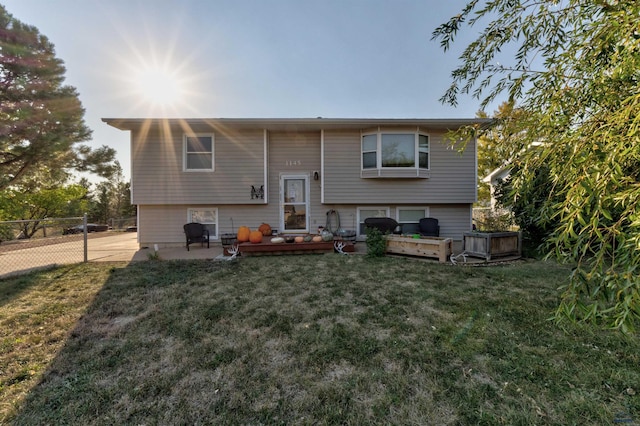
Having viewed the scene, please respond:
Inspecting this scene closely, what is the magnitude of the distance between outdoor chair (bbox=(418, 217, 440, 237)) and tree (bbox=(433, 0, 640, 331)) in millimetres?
6347

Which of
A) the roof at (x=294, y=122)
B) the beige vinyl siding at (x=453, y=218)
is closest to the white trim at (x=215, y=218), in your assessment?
the roof at (x=294, y=122)

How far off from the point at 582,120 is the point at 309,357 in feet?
8.91

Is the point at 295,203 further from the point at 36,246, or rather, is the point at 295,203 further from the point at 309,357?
the point at 36,246

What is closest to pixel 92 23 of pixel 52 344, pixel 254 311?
pixel 52 344

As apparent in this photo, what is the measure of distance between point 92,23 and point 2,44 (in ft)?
24.0

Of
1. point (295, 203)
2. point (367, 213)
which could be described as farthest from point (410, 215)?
point (295, 203)

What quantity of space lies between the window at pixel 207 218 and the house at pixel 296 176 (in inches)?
1.3

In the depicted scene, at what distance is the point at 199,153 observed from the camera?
332 inches

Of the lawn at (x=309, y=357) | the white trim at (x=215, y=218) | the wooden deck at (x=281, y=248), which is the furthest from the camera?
the white trim at (x=215, y=218)

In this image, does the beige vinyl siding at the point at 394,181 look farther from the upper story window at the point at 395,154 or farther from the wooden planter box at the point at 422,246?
the wooden planter box at the point at 422,246

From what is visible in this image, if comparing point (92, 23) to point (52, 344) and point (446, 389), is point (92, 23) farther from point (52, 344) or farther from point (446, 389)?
point (446, 389)

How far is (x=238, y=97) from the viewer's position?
30.8 feet

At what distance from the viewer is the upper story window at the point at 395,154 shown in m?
8.29

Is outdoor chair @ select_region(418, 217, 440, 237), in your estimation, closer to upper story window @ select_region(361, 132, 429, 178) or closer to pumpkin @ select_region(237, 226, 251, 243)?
upper story window @ select_region(361, 132, 429, 178)
